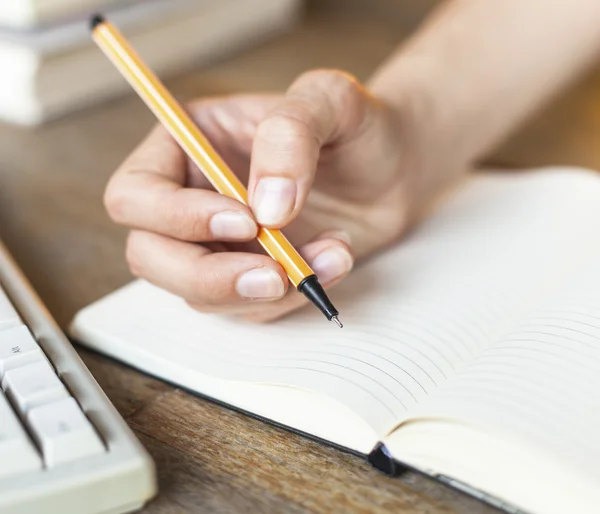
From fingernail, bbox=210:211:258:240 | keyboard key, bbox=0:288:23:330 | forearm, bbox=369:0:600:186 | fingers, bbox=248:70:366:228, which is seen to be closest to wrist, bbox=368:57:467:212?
forearm, bbox=369:0:600:186

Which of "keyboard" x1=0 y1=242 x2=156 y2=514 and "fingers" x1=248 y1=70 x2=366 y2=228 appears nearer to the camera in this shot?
"keyboard" x1=0 y1=242 x2=156 y2=514

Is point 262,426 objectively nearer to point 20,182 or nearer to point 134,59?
point 134,59

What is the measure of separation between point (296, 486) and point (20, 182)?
479mm

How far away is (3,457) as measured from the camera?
340 millimetres

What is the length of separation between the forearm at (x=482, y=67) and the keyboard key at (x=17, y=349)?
0.39 meters

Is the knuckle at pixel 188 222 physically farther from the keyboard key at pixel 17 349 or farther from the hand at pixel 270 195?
the keyboard key at pixel 17 349

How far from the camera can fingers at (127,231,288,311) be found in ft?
1.55

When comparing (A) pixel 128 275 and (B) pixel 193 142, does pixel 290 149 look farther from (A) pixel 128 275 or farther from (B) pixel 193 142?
(A) pixel 128 275

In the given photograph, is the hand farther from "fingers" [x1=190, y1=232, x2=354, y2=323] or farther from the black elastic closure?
the black elastic closure

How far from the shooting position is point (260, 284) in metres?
0.47

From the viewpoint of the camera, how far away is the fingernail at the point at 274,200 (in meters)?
0.48

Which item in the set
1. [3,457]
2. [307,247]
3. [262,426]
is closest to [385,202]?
[307,247]

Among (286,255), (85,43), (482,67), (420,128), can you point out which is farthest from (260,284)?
(85,43)

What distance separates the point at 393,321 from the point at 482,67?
14.8 inches
